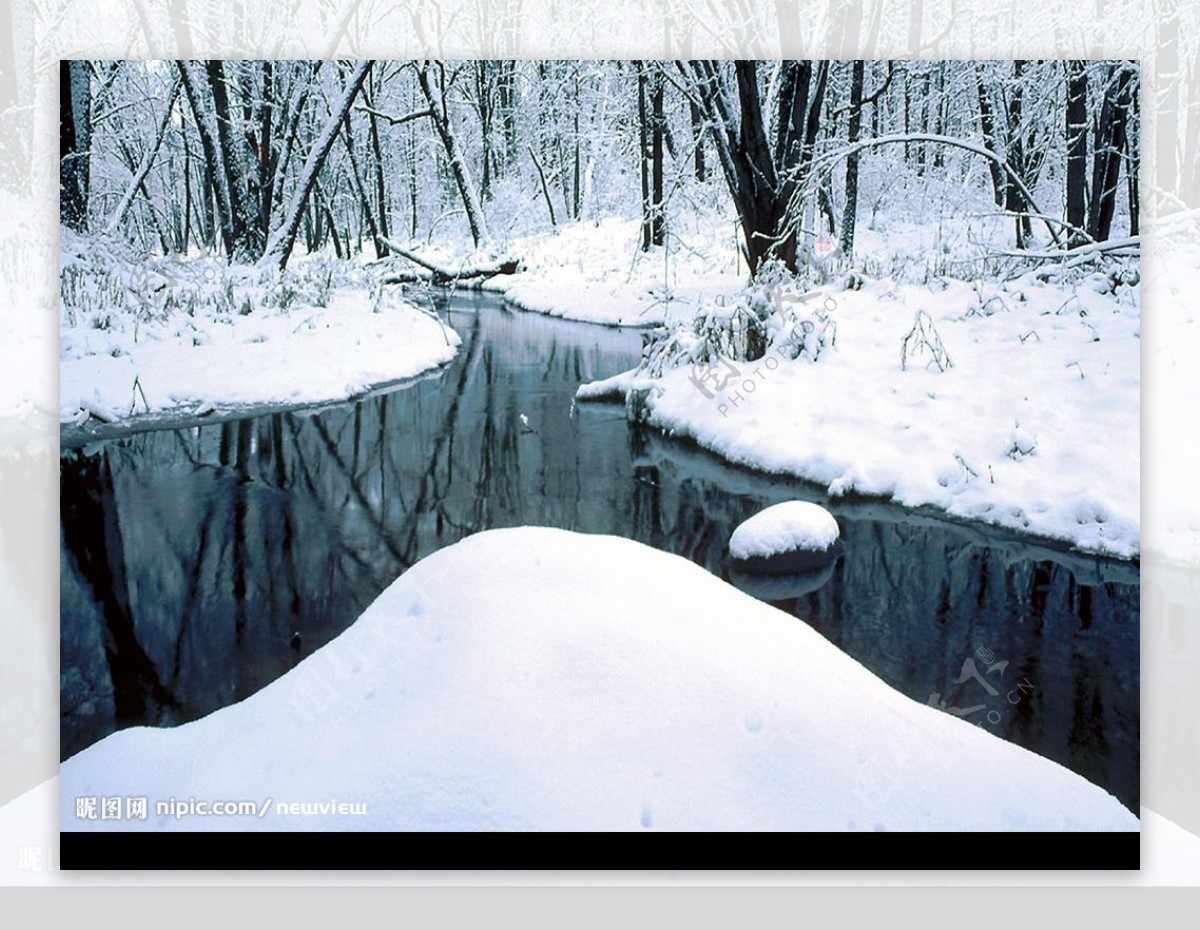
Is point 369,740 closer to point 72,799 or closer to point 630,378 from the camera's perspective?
point 72,799

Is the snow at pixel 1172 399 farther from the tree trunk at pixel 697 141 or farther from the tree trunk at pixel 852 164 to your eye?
the tree trunk at pixel 697 141

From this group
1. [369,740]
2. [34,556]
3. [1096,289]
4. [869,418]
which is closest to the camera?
[369,740]

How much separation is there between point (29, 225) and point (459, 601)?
179cm

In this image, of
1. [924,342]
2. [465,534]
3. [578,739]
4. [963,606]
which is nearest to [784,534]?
[963,606]

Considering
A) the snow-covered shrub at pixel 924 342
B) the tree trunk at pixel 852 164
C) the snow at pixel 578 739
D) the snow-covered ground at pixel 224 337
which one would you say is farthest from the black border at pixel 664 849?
the tree trunk at pixel 852 164

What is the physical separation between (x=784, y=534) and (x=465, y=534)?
3.48 feet

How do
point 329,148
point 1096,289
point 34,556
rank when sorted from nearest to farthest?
point 34,556, point 1096,289, point 329,148

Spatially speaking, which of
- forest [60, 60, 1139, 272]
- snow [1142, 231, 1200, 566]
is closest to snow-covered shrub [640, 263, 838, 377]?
forest [60, 60, 1139, 272]

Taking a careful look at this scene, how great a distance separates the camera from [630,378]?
A: 369 cm

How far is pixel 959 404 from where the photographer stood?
10.7ft

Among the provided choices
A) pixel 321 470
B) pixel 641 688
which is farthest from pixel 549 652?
pixel 321 470

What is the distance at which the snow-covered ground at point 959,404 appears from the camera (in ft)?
9.80

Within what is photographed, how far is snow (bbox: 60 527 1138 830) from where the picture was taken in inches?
94.4

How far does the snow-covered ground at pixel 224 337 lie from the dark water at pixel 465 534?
116mm
